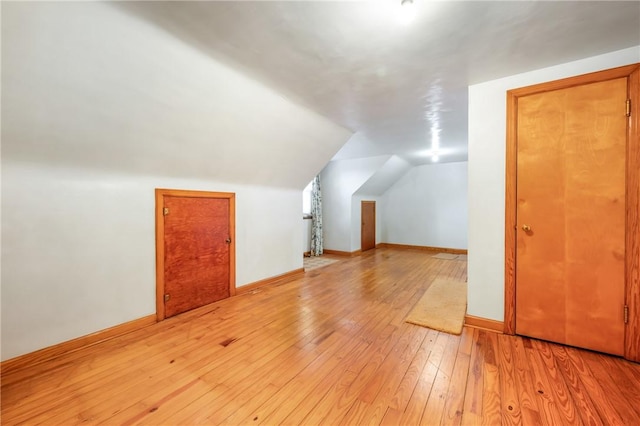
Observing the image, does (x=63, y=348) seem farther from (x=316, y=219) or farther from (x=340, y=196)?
(x=340, y=196)

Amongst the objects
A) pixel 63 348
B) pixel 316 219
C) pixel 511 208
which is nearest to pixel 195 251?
pixel 63 348

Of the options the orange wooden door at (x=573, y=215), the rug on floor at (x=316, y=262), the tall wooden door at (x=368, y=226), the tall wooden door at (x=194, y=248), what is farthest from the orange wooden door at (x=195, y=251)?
the tall wooden door at (x=368, y=226)

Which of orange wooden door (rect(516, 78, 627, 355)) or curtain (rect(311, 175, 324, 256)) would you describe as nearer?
orange wooden door (rect(516, 78, 627, 355))

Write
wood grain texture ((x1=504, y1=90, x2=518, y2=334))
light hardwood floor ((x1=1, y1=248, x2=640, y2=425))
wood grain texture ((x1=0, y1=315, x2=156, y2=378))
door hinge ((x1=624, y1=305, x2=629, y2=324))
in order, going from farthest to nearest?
1. wood grain texture ((x1=504, y1=90, x2=518, y2=334))
2. door hinge ((x1=624, y1=305, x2=629, y2=324))
3. wood grain texture ((x1=0, y1=315, x2=156, y2=378))
4. light hardwood floor ((x1=1, y1=248, x2=640, y2=425))

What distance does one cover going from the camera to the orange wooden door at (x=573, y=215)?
1.96 m

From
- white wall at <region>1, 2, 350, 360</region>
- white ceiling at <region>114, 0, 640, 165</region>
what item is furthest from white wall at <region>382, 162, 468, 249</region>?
white wall at <region>1, 2, 350, 360</region>

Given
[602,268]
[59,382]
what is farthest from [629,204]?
[59,382]

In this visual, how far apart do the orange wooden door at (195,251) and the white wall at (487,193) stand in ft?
9.30

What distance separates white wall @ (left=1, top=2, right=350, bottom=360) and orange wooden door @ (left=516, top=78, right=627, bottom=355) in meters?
2.42

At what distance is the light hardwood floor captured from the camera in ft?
4.69

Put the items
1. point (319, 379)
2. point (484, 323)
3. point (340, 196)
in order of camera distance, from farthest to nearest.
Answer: point (340, 196), point (484, 323), point (319, 379)

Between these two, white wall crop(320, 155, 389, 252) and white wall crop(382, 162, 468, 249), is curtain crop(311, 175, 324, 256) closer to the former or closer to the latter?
white wall crop(320, 155, 389, 252)

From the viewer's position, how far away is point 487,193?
95.3 inches

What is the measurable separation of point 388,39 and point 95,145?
94.3 inches
